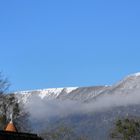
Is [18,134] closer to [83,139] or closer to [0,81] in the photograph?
[0,81]

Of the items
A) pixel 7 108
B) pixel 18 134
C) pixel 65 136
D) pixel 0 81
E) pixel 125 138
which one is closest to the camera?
pixel 18 134

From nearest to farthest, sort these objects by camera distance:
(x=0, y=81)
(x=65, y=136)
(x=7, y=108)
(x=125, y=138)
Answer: (x=0, y=81) → (x=7, y=108) → (x=125, y=138) → (x=65, y=136)

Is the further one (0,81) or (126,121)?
(126,121)

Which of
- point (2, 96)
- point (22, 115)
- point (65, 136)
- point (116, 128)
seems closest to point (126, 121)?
point (116, 128)

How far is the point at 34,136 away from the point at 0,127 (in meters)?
28.1

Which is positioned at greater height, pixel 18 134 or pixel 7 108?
pixel 7 108

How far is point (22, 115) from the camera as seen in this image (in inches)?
4252

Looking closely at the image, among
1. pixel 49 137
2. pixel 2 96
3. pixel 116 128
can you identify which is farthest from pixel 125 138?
pixel 2 96

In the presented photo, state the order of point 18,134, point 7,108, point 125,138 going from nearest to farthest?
point 18,134 < point 7,108 < point 125,138

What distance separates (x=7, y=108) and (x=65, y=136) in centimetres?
5207

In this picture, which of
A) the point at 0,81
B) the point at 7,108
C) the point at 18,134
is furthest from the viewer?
the point at 7,108

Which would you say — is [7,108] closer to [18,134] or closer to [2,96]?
[2,96]

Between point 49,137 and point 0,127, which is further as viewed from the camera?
point 49,137

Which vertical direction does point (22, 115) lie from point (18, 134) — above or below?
above
